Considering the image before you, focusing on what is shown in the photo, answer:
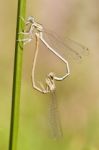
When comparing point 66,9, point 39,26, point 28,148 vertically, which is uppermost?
point 66,9

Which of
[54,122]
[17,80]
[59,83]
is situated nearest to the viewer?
[17,80]

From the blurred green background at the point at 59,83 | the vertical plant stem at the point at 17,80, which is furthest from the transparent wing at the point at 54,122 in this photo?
the blurred green background at the point at 59,83

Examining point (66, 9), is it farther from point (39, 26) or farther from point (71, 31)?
point (39, 26)

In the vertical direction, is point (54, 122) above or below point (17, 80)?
below

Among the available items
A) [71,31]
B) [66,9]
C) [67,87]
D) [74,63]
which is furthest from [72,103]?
[66,9]

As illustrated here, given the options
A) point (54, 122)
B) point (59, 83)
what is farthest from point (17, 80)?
point (59, 83)

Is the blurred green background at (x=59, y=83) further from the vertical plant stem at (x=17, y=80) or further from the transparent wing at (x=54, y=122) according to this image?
the vertical plant stem at (x=17, y=80)

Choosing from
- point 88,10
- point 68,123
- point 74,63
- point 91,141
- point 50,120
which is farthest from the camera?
point 88,10

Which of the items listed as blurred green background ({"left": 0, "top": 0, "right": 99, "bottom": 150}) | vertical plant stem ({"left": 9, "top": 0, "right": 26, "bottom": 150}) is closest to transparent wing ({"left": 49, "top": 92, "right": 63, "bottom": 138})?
vertical plant stem ({"left": 9, "top": 0, "right": 26, "bottom": 150})

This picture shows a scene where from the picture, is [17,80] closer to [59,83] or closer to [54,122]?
[54,122]
